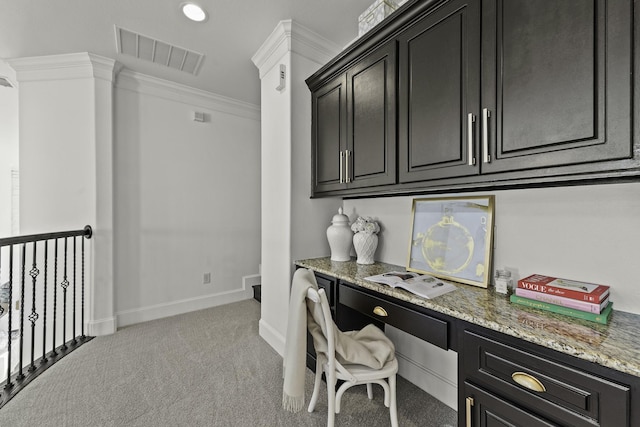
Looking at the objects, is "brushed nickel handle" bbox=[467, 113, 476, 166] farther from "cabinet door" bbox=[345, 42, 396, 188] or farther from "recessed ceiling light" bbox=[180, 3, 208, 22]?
"recessed ceiling light" bbox=[180, 3, 208, 22]

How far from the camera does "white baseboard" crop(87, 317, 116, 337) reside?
272 centimetres

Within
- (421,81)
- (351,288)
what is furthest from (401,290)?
(421,81)

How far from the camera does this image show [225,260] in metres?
3.66

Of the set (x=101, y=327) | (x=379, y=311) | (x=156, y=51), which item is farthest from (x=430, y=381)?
(x=156, y=51)

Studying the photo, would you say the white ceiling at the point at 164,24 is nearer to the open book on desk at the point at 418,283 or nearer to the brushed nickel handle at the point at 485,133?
the brushed nickel handle at the point at 485,133

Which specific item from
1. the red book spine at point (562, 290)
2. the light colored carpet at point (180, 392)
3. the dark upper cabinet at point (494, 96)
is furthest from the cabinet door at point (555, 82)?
the light colored carpet at point (180, 392)

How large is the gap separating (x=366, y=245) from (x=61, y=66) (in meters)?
3.38

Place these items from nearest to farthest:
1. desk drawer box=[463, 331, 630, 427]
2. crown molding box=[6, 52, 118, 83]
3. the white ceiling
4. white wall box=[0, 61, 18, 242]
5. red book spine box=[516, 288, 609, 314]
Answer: desk drawer box=[463, 331, 630, 427] < red book spine box=[516, 288, 609, 314] < the white ceiling < crown molding box=[6, 52, 118, 83] < white wall box=[0, 61, 18, 242]

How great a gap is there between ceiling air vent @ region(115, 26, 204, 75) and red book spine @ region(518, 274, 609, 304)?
3122 millimetres

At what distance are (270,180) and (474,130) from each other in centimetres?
176

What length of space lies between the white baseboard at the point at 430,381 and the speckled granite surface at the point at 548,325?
0.75 m

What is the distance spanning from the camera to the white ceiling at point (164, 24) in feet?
6.57

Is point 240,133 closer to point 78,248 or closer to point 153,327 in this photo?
point 78,248

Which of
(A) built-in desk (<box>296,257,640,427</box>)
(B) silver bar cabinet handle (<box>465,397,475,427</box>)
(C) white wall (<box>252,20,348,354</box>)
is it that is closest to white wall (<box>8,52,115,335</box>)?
(C) white wall (<box>252,20,348,354</box>)
